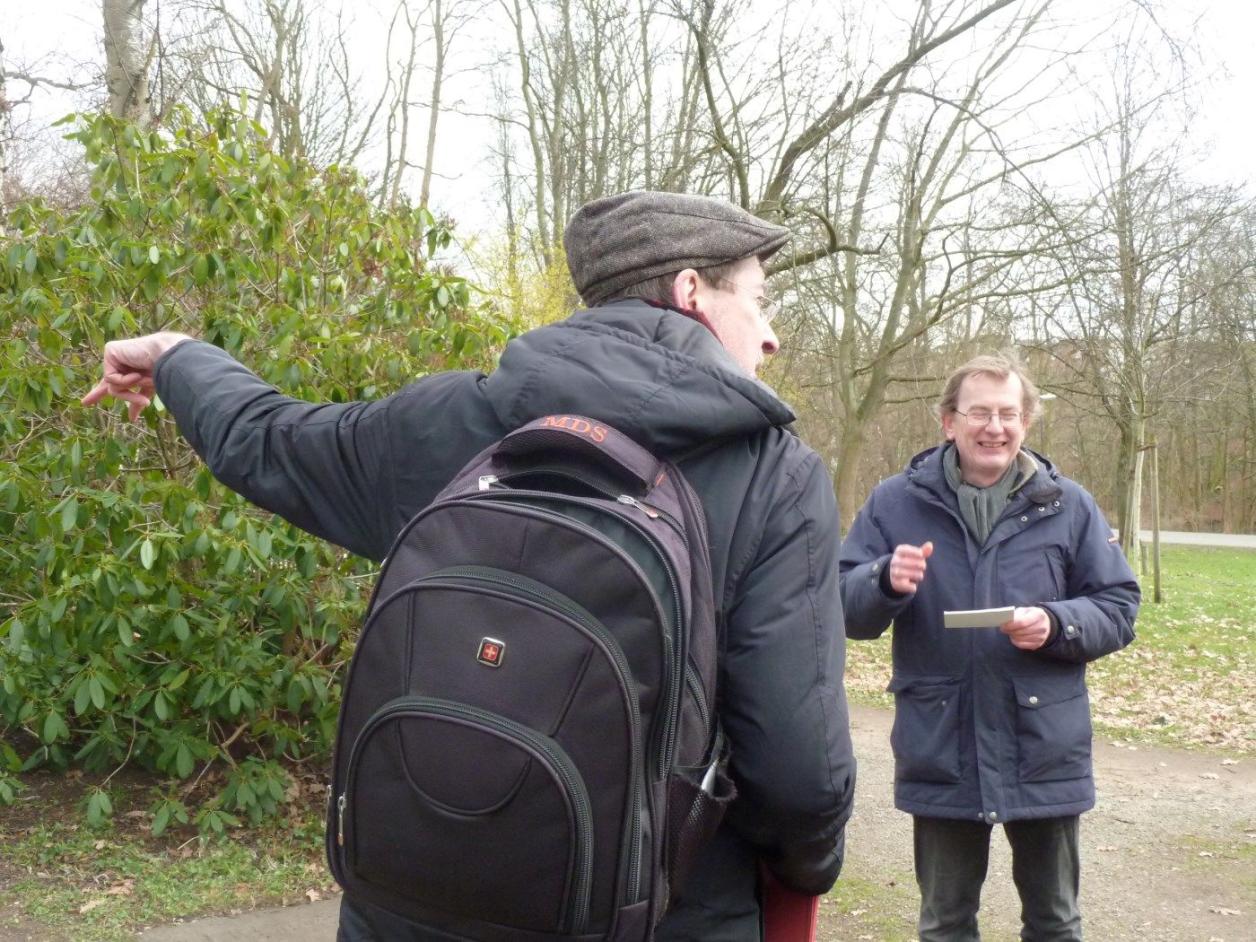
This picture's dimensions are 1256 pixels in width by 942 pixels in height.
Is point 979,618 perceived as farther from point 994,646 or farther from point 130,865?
point 130,865

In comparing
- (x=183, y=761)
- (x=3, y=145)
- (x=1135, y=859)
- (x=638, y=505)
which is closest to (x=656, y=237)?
(x=638, y=505)

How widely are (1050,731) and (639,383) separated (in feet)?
7.13

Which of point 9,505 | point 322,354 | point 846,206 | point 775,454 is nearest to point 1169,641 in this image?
point 846,206

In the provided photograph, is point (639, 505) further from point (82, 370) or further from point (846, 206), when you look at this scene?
point (846, 206)

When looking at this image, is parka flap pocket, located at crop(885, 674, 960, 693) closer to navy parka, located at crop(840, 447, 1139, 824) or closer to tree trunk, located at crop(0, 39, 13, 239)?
navy parka, located at crop(840, 447, 1139, 824)

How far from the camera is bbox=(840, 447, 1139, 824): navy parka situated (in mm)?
3197

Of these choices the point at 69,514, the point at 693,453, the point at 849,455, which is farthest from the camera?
the point at 849,455

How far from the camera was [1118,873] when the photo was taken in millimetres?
5500

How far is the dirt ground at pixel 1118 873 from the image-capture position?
440 centimetres

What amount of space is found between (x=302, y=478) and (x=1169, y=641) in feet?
40.5

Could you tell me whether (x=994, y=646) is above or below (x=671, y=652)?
below

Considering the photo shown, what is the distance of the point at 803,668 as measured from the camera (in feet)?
5.10

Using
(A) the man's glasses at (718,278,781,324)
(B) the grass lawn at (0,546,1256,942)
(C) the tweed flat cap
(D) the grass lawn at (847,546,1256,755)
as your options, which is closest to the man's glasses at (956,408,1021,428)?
(A) the man's glasses at (718,278,781,324)

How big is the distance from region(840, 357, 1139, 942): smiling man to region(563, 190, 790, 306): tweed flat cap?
1.54 m
